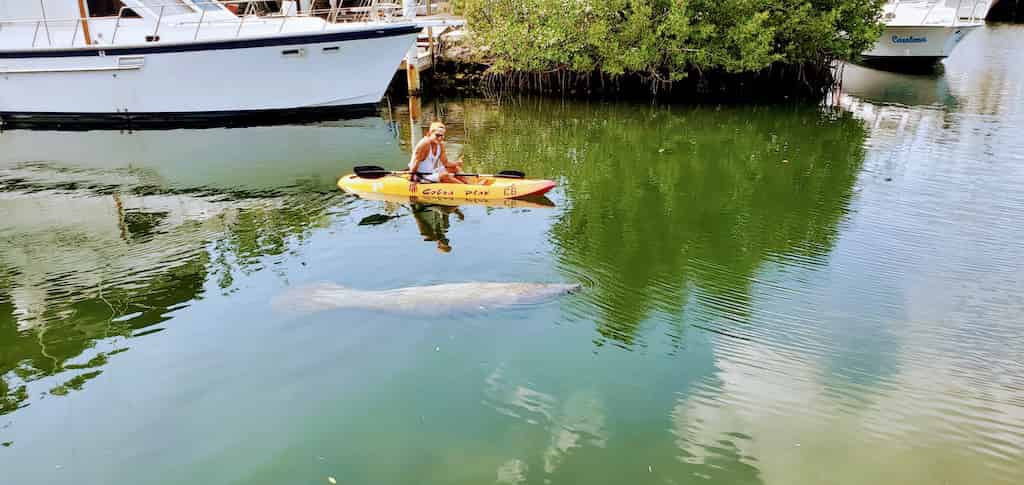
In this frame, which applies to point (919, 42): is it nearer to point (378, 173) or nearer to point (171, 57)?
point (378, 173)

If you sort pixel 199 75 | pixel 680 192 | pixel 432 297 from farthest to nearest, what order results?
pixel 199 75 < pixel 680 192 < pixel 432 297

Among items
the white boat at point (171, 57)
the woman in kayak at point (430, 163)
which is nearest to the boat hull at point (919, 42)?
the white boat at point (171, 57)

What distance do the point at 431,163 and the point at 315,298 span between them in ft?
12.8

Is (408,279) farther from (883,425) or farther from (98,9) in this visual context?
(98,9)

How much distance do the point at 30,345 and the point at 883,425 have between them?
733 centimetres

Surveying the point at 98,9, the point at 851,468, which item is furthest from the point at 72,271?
the point at 98,9

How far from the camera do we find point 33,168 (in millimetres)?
13352

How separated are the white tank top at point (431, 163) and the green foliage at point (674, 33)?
9.02 m

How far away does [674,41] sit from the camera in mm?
18094

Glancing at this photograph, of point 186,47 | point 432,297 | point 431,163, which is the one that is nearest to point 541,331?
point 432,297

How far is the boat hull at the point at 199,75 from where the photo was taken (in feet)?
53.7

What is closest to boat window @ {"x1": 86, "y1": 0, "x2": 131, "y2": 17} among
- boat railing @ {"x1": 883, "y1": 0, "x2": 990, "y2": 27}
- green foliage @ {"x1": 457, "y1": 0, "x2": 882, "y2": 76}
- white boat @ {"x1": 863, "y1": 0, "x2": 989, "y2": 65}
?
green foliage @ {"x1": 457, "y1": 0, "x2": 882, "y2": 76}

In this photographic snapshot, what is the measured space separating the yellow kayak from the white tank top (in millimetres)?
253

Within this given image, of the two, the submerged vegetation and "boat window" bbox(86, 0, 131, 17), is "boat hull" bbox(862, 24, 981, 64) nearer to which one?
the submerged vegetation
